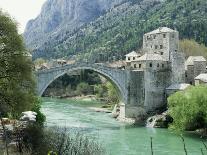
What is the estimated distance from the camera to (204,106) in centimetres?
4628

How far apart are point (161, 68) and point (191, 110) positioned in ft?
51.0

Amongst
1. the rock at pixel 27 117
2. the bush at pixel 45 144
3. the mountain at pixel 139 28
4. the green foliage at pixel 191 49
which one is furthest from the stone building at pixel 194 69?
the mountain at pixel 139 28

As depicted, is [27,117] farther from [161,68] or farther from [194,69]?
[194,69]

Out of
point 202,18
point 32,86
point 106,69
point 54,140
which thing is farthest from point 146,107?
point 202,18

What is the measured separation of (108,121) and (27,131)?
32096 mm

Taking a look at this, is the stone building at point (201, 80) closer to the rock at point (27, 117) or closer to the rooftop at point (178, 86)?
the rooftop at point (178, 86)

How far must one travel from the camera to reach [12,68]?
29.0m

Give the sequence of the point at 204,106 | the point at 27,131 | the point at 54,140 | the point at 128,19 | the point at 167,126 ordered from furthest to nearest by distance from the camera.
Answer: the point at 128,19 → the point at 167,126 → the point at 204,106 → the point at 27,131 → the point at 54,140

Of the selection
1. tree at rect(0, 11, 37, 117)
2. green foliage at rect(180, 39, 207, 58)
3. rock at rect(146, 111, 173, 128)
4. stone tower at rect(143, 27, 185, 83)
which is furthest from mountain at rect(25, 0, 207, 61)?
tree at rect(0, 11, 37, 117)

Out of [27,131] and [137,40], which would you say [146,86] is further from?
[137,40]

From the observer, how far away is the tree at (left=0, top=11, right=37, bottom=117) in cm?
2872

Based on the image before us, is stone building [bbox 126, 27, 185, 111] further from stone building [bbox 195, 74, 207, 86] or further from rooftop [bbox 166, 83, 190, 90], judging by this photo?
stone building [bbox 195, 74, 207, 86]

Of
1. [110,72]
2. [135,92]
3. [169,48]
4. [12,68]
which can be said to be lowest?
[135,92]

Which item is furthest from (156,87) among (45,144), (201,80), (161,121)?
(45,144)
